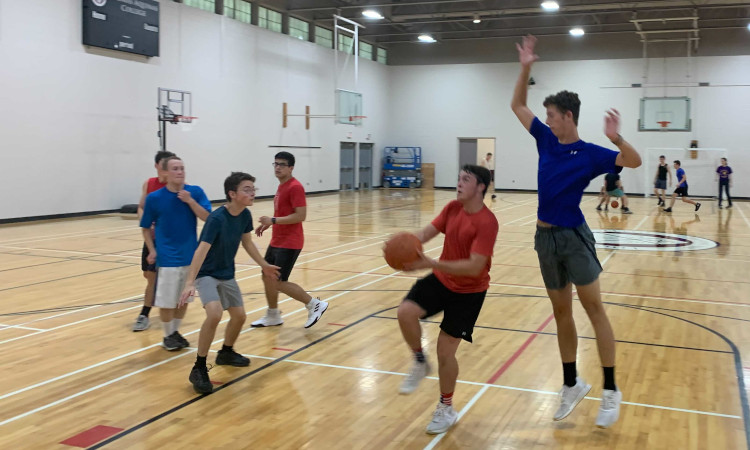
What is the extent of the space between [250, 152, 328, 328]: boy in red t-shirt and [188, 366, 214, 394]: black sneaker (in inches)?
71.4

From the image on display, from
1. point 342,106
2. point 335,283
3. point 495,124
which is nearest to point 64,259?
point 335,283

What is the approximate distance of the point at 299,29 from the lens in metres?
28.4

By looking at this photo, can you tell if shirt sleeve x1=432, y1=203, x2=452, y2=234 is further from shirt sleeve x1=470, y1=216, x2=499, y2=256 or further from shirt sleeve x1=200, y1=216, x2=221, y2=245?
shirt sleeve x1=200, y1=216, x2=221, y2=245

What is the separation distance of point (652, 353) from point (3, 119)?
50.5 feet

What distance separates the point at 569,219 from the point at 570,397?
1192 millimetres

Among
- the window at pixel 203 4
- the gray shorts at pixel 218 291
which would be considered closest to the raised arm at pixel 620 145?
the gray shorts at pixel 218 291

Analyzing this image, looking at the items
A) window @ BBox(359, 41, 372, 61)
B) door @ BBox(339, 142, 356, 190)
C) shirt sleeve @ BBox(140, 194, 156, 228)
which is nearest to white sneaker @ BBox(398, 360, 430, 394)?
shirt sleeve @ BBox(140, 194, 156, 228)

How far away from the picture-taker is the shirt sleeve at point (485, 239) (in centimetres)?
420

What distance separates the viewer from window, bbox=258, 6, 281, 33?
1027 inches

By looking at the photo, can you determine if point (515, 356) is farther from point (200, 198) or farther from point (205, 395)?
point (200, 198)

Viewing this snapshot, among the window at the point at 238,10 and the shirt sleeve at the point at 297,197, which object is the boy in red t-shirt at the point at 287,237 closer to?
the shirt sleeve at the point at 297,197

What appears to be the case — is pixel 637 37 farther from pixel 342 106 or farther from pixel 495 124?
pixel 342 106

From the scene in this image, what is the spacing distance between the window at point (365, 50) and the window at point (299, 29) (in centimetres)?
485

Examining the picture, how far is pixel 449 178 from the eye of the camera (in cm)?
3506
